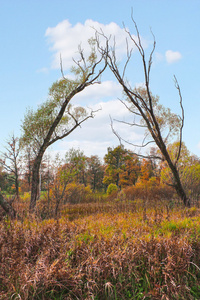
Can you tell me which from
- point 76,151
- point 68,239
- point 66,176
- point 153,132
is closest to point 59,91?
point 76,151

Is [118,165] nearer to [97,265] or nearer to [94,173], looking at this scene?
[94,173]

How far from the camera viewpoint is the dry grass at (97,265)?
13.3ft

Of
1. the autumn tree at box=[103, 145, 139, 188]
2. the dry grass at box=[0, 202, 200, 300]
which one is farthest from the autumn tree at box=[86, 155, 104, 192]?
the dry grass at box=[0, 202, 200, 300]

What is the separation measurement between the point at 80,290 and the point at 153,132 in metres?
7.79

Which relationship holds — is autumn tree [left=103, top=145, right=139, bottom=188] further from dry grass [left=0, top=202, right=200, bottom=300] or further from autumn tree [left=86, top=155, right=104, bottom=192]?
dry grass [left=0, top=202, right=200, bottom=300]

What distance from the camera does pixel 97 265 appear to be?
4.30 m

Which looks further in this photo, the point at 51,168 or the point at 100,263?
the point at 51,168

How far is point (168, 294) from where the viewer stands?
4.16 metres

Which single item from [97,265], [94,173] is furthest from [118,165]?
[97,265]

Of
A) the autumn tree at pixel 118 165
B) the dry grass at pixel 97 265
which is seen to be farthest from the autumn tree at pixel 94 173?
the dry grass at pixel 97 265

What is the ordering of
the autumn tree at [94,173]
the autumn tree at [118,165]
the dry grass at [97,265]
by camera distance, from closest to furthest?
the dry grass at [97,265] → the autumn tree at [118,165] → the autumn tree at [94,173]

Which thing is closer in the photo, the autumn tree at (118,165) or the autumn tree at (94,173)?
the autumn tree at (118,165)

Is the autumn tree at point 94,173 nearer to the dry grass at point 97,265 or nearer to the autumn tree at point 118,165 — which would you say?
the autumn tree at point 118,165

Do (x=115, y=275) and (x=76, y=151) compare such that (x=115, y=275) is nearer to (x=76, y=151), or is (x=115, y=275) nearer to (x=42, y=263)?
(x=42, y=263)
